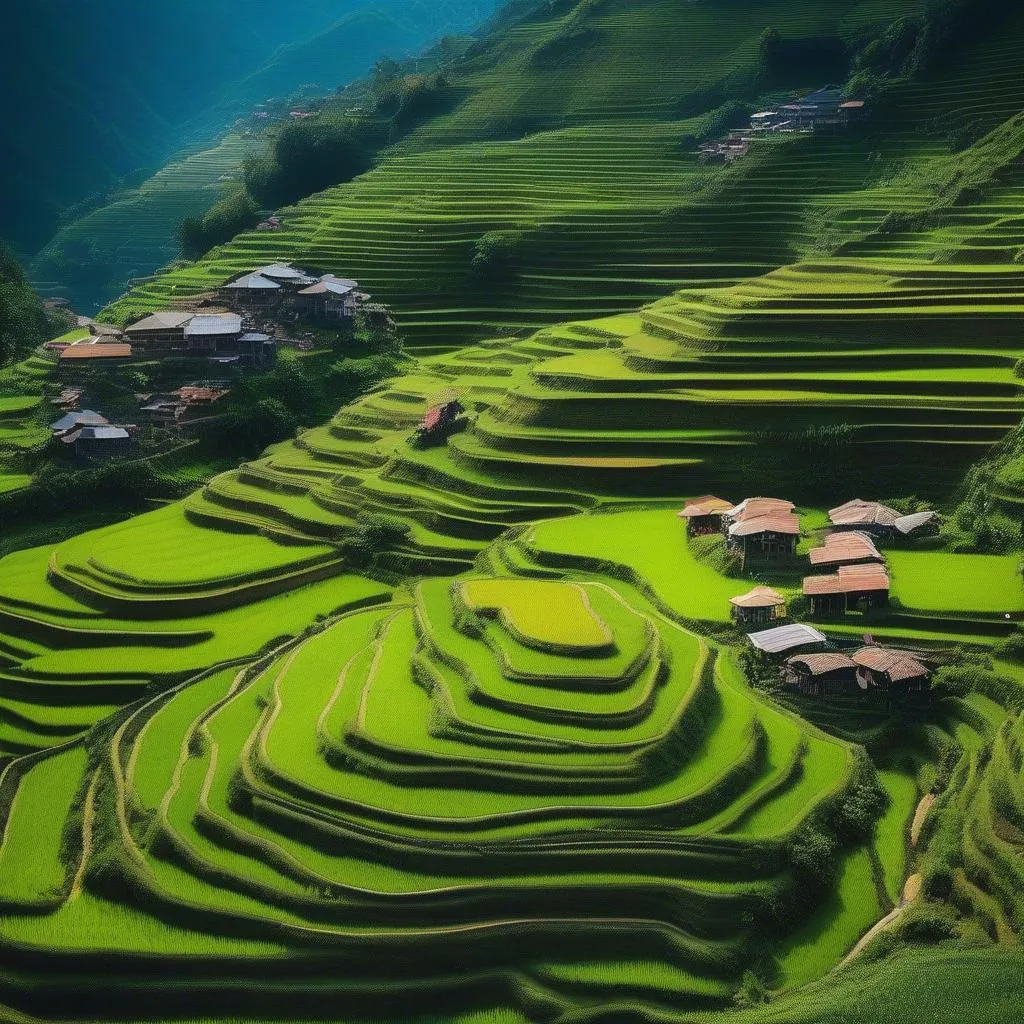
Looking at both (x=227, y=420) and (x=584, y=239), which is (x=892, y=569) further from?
(x=584, y=239)

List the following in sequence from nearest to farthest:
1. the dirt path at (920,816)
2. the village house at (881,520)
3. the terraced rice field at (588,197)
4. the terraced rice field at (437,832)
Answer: the terraced rice field at (437,832)
the dirt path at (920,816)
the village house at (881,520)
the terraced rice field at (588,197)

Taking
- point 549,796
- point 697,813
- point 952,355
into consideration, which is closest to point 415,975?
point 549,796

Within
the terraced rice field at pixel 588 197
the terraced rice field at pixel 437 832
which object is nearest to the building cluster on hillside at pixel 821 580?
the terraced rice field at pixel 437 832

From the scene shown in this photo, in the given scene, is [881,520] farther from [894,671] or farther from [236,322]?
[236,322]


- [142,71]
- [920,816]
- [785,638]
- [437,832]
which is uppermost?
[437,832]

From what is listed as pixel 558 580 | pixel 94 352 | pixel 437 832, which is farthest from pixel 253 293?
pixel 437 832

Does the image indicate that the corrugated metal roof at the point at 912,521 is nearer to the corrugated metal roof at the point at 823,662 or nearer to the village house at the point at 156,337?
the corrugated metal roof at the point at 823,662
